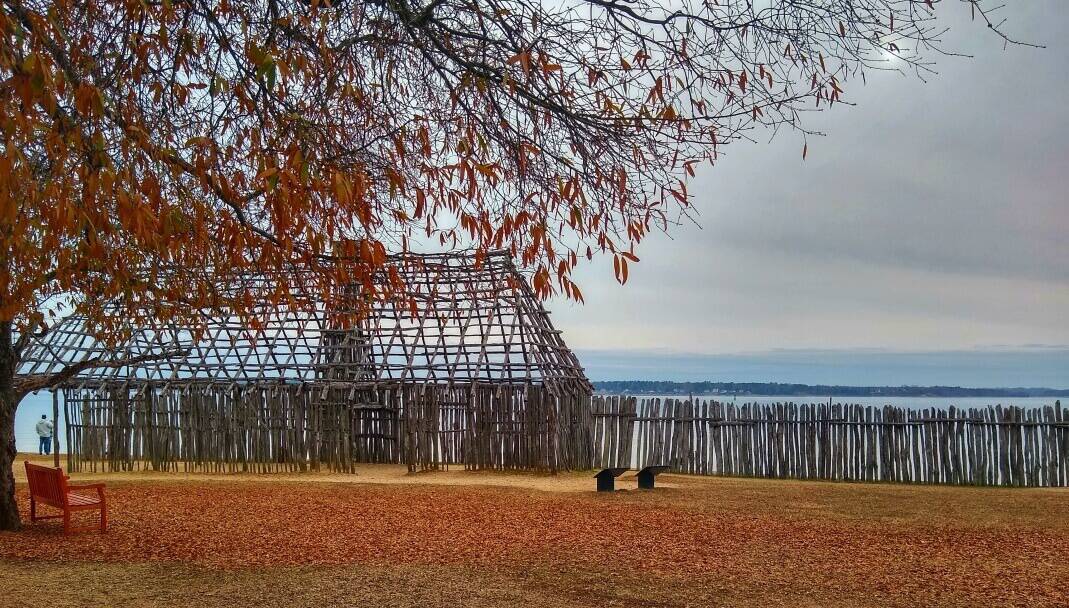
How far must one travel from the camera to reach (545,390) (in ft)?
64.2

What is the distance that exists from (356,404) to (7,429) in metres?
9.91

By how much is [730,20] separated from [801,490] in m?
12.1

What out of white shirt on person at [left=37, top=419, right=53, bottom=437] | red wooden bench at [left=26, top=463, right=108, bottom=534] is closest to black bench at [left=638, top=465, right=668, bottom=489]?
red wooden bench at [left=26, top=463, right=108, bottom=534]

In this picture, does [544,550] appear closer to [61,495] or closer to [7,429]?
[61,495]

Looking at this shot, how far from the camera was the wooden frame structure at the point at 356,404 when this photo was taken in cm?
1984

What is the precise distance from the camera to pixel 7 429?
11.3 m

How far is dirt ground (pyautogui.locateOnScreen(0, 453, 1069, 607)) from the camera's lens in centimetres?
844

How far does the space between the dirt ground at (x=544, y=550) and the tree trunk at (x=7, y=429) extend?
35cm

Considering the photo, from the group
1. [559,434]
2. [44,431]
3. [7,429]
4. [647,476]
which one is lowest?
[647,476]

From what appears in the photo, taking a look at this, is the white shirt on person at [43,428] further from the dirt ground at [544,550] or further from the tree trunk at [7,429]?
the tree trunk at [7,429]

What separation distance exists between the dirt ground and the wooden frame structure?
3405mm

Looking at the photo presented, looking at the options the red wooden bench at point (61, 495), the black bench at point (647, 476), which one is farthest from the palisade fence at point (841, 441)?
the red wooden bench at point (61, 495)

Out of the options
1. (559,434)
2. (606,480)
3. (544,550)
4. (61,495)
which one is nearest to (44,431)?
(559,434)

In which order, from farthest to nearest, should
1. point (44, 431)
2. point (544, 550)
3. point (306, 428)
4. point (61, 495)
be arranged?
point (44, 431)
point (306, 428)
point (61, 495)
point (544, 550)
